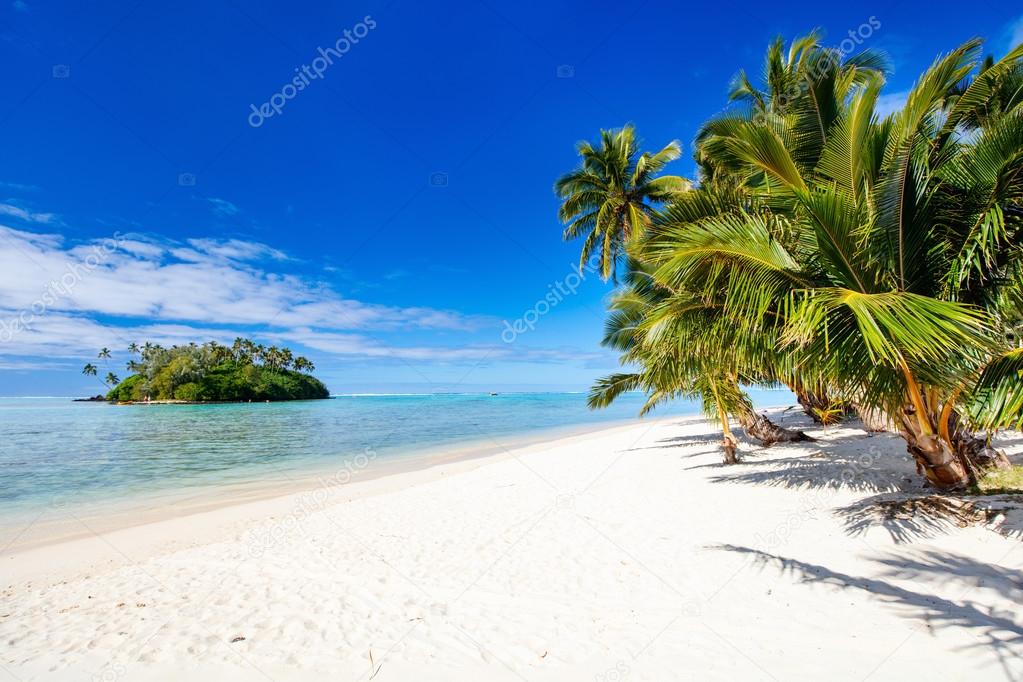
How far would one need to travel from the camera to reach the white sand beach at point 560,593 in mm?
2994

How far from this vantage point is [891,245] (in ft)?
16.3

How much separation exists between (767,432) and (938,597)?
9.88 meters

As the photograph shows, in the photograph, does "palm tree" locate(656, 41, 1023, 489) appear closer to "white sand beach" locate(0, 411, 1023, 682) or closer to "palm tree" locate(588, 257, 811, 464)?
"palm tree" locate(588, 257, 811, 464)

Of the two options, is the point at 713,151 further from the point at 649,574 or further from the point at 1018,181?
the point at 649,574

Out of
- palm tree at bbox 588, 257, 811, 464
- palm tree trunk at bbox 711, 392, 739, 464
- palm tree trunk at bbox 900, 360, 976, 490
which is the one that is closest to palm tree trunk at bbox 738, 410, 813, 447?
palm tree at bbox 588, 257, 811, 464

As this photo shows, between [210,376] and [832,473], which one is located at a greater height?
[210,376]

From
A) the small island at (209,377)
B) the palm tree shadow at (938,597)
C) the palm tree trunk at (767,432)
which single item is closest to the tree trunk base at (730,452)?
the palm tree trunk at (767,432)

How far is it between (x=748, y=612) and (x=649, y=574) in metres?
1.07

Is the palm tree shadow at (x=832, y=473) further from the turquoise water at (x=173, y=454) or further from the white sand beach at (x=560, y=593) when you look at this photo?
the turquoise water at (x=173, y=454)

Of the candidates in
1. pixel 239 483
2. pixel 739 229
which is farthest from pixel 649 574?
pixel 239 483

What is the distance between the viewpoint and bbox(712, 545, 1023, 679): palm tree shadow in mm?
2838

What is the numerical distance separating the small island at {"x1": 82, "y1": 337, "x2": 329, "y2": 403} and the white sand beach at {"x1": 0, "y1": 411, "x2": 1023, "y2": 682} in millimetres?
81576

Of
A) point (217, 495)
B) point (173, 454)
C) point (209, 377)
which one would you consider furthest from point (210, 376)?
A: point (217, 495)

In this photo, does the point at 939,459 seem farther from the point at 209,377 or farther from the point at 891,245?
the point at 209,377
